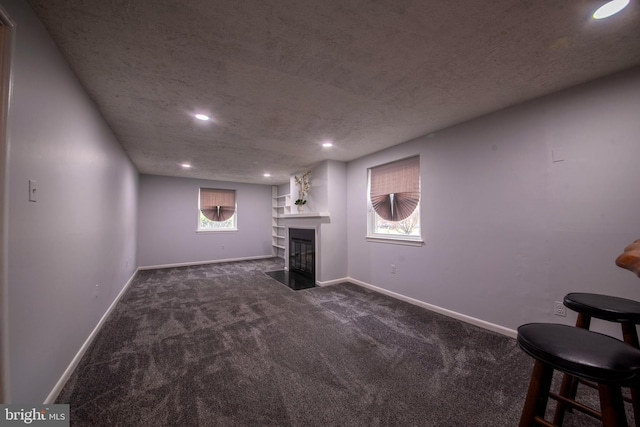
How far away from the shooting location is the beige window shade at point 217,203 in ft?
21.0

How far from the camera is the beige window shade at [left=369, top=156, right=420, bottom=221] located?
3389 mm

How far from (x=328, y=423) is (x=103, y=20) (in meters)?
2.66

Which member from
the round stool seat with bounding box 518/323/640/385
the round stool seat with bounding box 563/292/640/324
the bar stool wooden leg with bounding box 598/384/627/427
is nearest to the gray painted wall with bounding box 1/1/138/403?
the round stool seat with bounding box 518/323/640/385

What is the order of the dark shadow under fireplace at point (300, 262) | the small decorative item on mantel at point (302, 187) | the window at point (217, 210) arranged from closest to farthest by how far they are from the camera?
the dark shadow under fireplace at point (300, 262) < the small decorative item on mantel at point (302, 187) < the window at point (217, 210)

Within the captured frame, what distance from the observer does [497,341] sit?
226cm

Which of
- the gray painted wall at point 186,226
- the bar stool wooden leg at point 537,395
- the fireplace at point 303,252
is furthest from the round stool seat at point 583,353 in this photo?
the gray painted wall at point 186,226

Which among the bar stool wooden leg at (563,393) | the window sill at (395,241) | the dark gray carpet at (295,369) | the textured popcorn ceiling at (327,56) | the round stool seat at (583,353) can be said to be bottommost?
the dark gray carpet at (295,369)

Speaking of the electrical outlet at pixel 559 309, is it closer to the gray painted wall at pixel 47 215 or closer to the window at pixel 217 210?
the gray painted wall at pixel 47 215

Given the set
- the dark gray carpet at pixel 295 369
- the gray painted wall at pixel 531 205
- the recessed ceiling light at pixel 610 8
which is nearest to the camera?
the recessed ceiling light at pixel 610 8

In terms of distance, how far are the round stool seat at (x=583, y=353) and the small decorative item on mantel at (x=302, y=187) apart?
425 cm

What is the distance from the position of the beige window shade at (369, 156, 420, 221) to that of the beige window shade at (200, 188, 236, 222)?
14.4 ft

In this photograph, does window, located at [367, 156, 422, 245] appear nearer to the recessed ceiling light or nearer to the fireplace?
the fireplace

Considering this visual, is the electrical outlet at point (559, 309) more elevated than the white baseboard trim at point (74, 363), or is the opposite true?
the electrical outlet at point (559, 309)

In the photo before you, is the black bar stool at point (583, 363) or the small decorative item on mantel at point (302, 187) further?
the small decorative item on mantel at point (302, 187)
